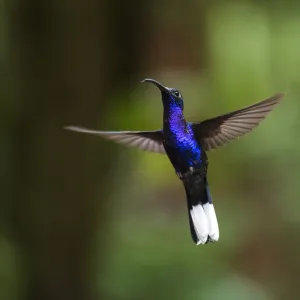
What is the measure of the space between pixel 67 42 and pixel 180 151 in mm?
1061

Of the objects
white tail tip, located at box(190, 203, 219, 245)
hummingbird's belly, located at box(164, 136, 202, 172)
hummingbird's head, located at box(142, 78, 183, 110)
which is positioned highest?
hummingbird's head, located at box(142, 78, 183, 110)

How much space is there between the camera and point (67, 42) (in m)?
1.36

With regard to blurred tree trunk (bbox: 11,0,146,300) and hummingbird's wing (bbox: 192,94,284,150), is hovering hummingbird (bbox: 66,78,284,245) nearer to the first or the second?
hummingbird's wing (bbox: 192,94,284,150)

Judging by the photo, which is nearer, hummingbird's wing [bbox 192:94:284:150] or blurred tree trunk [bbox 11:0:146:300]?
hummingbird's wing [bbox 192:94:284:150]

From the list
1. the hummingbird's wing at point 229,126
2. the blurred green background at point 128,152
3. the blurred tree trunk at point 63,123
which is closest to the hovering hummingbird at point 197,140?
the hummingbird's wing at point 229,126

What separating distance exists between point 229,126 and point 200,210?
0.08m

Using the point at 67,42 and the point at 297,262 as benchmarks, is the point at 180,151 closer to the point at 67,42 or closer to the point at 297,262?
the point at 67,42

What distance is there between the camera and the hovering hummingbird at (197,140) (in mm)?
337

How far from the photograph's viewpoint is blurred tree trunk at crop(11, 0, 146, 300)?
1.35 metres

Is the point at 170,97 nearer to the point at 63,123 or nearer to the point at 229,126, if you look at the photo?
the point at 229,126

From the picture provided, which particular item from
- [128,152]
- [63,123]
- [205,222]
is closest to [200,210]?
[205,222]

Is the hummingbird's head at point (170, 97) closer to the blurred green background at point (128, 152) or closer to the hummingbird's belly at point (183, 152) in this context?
the hummingbird's belly at point (183, 152)

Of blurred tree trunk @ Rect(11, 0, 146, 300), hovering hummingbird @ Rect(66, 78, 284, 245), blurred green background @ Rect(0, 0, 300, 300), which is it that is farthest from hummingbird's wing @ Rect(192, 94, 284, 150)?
blurred tree trunk @ Rect(11, 0, 146, 300)

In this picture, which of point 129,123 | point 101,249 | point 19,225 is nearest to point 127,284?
point 101,249
